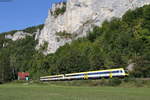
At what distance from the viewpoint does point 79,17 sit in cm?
12100

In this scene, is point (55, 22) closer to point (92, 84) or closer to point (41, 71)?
point (41, 71)

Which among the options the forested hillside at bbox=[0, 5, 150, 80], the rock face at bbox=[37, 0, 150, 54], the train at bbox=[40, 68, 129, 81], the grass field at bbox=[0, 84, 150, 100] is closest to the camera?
the grass field at bbox=[0, 84, 150, 100]

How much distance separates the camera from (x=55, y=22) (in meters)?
135

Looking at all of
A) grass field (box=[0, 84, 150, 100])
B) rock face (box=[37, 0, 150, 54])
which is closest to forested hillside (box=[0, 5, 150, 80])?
rock face (box=[37, 0, 150, 54])

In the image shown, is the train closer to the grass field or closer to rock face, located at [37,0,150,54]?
the grass field

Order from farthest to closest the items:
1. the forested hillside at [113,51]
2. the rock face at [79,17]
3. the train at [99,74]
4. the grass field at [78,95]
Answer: the rock face at [79,17]
the forested hillside at [113,51]
the train at [99,74]
the grass field at [78,95]

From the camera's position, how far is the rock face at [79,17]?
102750 mm

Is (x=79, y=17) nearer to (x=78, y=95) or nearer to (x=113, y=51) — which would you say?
(x=113, y=51)

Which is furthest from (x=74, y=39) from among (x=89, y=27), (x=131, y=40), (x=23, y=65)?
(x=131, y=40)

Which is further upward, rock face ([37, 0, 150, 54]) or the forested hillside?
rock face ([37, 0, 150, 54])

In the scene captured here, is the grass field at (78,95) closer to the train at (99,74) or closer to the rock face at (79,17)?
the train at (99,74)

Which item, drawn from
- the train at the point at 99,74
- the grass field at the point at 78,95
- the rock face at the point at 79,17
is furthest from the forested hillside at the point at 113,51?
the grass field at the point at 78,95

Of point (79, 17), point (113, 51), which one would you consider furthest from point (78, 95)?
point (79, 17)

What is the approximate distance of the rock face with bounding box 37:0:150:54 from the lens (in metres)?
103
